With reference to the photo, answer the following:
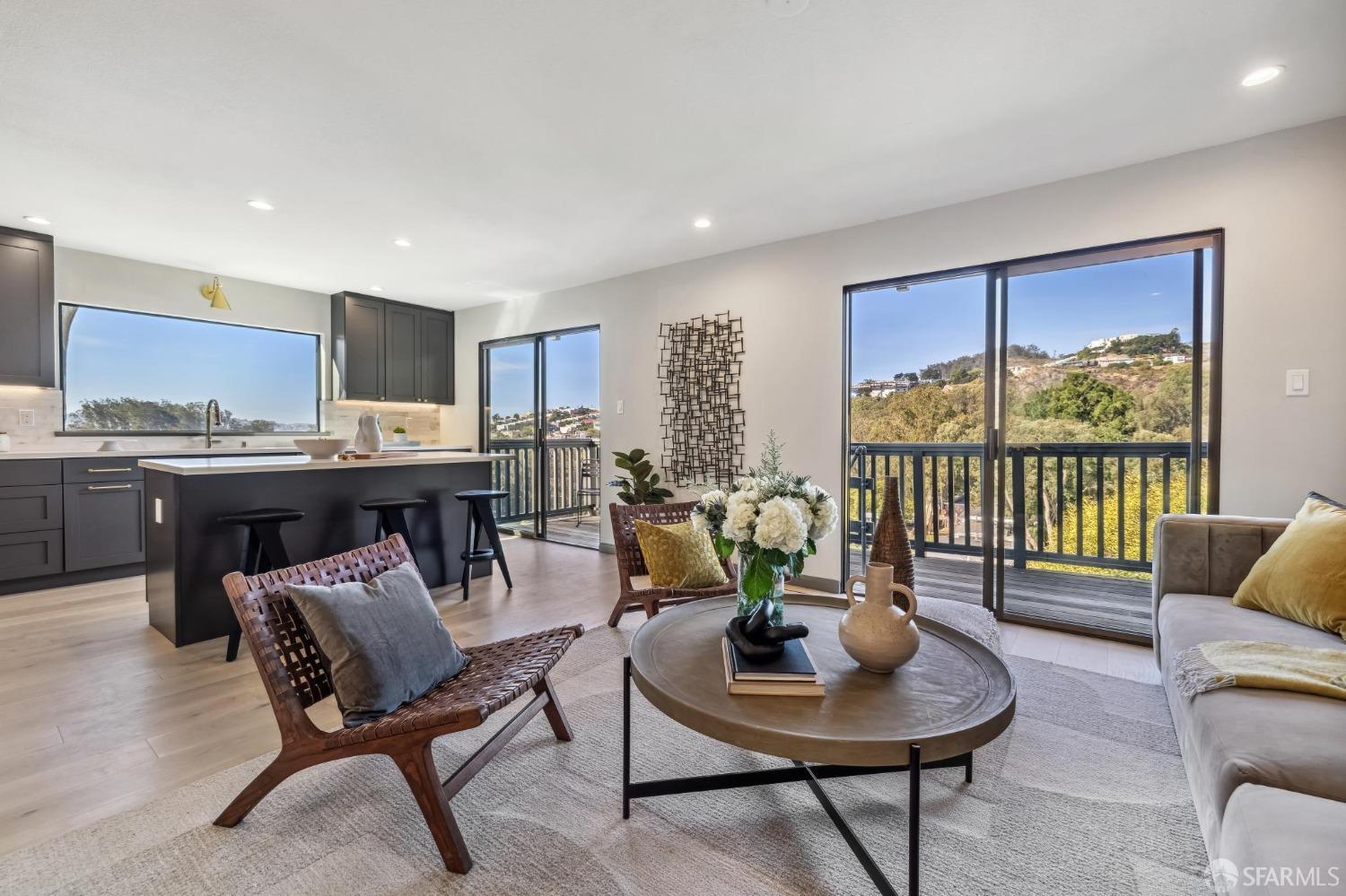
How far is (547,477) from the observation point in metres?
6.09

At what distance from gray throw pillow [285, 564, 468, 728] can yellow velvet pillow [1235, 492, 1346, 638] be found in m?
2.77

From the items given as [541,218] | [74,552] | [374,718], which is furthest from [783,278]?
[74,552]

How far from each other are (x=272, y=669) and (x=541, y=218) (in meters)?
3.12

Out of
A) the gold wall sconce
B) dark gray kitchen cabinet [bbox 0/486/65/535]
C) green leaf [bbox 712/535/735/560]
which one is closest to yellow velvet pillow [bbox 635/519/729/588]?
green leaf [bbox 712/535/735/560]

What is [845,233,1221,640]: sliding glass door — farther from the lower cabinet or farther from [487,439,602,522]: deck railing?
the lower cabinet

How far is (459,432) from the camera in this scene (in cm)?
674

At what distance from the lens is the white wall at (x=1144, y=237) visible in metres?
2.60

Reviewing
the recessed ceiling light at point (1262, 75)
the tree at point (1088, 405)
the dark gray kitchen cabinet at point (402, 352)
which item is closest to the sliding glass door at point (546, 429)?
the dark gray kitchen cabinet at point (402, 352)

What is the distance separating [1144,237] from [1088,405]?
904 mm

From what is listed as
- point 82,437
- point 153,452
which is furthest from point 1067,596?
point 82,437

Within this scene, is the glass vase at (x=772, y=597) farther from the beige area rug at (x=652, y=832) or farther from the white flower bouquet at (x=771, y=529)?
the beige area rug at (x=652, y=832)

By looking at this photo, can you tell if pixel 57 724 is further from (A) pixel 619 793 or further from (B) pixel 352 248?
(B) pixel 352 248

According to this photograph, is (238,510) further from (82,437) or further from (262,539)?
(82,437)

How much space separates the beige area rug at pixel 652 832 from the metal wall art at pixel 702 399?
2.72 metres
